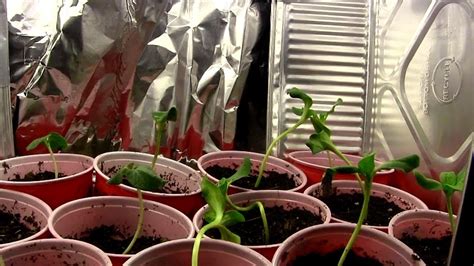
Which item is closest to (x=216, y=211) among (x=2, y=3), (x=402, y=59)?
(x=402, y=59)

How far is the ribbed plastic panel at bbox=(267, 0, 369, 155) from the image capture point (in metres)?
1.46

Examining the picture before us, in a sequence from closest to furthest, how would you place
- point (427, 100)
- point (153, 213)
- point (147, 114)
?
point (153, 213), point (427, 100), point (147, 114)

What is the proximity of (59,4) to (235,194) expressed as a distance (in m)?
0.72

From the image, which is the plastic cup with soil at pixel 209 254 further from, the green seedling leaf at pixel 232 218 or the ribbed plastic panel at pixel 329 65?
the ribbed plastic panel at pixel 329 65

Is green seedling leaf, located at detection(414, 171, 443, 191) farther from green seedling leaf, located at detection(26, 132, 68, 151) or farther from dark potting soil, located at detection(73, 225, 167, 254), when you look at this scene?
green seedling leaf, located at detection(26, 132, 68, 151)

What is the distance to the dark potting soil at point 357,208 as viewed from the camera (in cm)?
111

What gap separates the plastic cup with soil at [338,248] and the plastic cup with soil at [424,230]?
0.33 ft

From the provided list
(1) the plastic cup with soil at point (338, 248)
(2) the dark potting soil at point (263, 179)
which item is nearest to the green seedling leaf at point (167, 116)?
(2) the dark potting soil at point (263, 179)

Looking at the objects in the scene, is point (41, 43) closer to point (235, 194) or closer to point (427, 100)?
point (235, 194)

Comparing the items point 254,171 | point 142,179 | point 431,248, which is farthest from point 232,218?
point 254,171

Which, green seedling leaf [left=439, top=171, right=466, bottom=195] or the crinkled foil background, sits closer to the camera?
green seedling leaf [left=439, top=171, right=466, bottom=195]

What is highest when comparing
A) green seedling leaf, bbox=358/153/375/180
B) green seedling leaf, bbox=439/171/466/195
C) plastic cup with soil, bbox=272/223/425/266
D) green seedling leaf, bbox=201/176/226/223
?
green seedling leaf, bbox=358/153/375/180

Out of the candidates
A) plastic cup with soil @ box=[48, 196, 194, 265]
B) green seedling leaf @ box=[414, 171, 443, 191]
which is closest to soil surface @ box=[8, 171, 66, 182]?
plastic cup with soil @ box=[48, 196, 194, 265]

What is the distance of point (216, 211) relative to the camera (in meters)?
0.86
